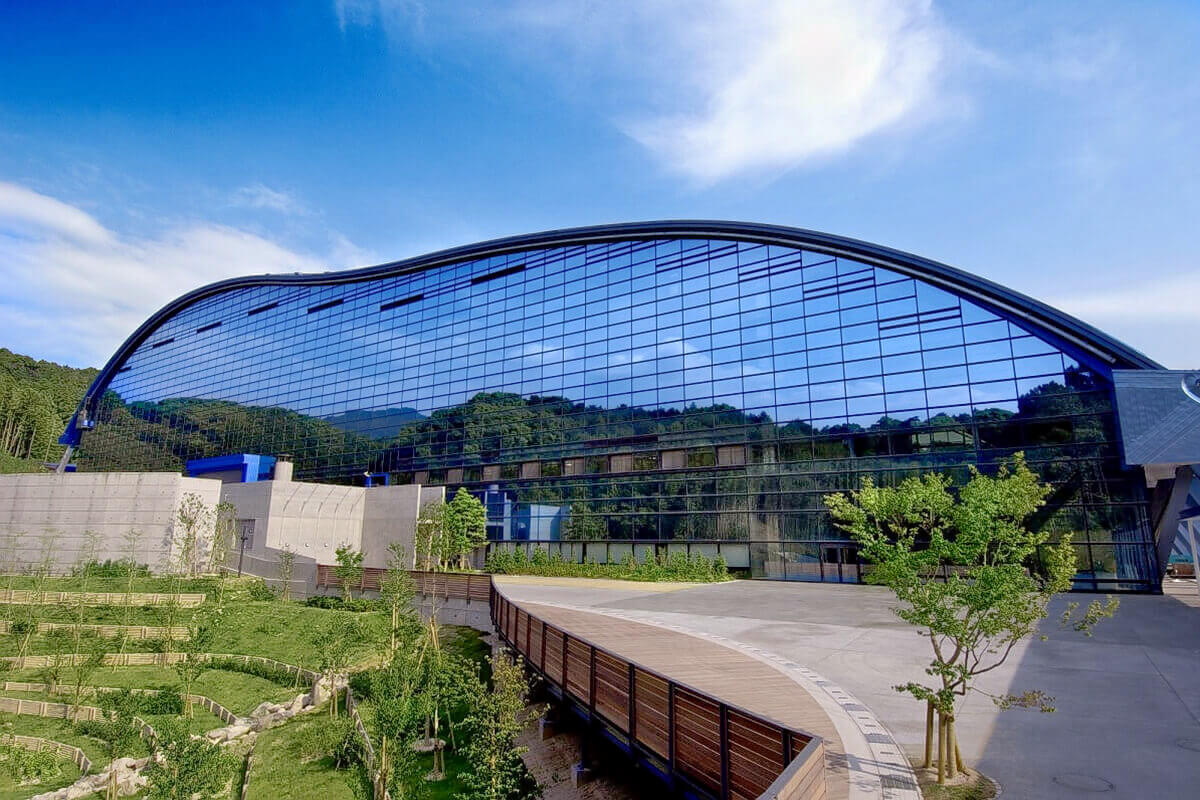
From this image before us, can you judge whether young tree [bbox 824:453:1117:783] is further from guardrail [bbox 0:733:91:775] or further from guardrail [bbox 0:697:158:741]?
guardrail [bbox 0:697:158:741]

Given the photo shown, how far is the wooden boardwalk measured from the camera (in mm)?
9198

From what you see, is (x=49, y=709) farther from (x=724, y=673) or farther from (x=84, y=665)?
(x=724, y=673)

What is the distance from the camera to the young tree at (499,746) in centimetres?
1134

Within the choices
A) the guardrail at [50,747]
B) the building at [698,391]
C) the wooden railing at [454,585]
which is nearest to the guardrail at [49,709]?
the guardrail at [50,747]

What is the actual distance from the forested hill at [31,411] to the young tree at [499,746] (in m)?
101

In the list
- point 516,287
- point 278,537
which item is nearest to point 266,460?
point 278,537

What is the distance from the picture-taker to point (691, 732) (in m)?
8.35

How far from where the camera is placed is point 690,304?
4488 cm

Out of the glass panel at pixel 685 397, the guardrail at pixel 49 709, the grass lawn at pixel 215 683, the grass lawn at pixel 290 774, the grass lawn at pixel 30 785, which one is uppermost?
the glass panel at pixel 685 397

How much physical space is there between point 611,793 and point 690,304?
3674 cm

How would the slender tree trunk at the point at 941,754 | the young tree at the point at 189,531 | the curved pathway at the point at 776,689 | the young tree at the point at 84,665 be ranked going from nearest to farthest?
the slender tree trunk at the point at 941,754
the curved pathway at the point at 776,689
the young tree at the point at 84,665
the young tree at the point at 189,531

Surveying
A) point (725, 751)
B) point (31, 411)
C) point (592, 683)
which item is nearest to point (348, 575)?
point (592, 683)

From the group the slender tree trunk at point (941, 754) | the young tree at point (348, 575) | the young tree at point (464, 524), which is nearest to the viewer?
the slender tree trunk at point (941, 754)

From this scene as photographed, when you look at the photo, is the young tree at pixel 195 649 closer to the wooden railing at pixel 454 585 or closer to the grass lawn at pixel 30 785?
the grass lawn at pixel 30 785
